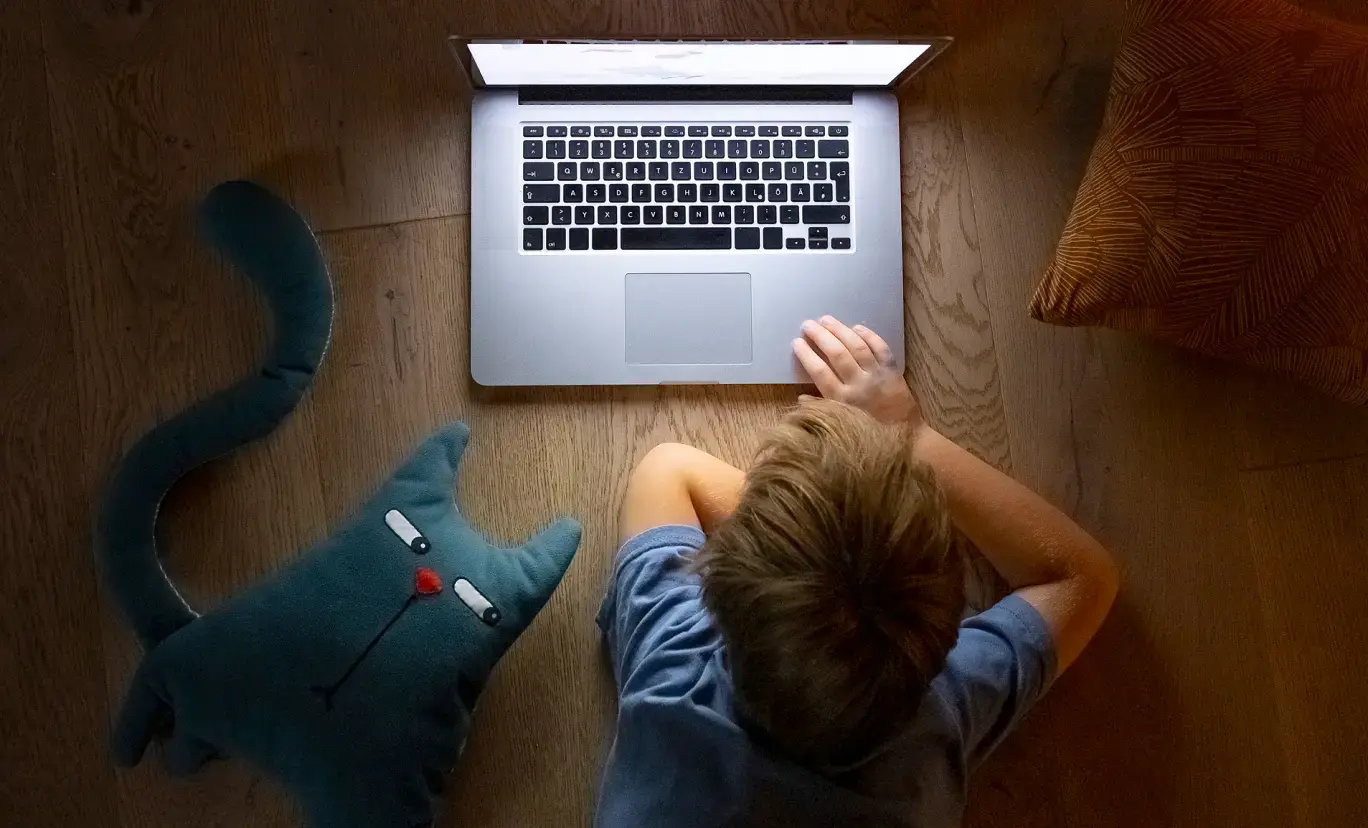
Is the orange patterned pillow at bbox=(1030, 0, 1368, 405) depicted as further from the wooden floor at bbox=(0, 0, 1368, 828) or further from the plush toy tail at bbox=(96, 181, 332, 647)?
the plush toy tail at bbox=(96, 181, 332, 647)

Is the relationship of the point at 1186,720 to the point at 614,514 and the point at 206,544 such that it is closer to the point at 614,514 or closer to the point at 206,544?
the point at 614,514

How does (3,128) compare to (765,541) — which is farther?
(3,128)

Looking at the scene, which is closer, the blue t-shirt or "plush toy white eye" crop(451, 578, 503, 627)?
the blue t-shirt

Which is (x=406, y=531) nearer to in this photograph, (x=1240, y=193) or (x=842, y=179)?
(x=842, y=179)

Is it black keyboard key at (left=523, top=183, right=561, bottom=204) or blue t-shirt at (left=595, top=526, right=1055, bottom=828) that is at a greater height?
black keyboard key at (left=523, top=183, right=561, bottom=204)

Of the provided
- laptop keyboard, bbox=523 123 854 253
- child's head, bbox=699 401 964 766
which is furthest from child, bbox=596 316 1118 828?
laptop keyboard, bbox=523 123 854 253

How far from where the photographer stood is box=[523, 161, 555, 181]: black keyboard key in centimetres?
76

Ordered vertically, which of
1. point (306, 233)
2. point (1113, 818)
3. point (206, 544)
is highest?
point (306, 233)

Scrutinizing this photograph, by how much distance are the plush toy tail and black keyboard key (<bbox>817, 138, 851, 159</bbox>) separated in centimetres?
43

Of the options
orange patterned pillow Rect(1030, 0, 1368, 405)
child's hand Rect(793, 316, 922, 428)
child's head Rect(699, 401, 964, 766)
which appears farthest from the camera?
child's hand Rect(793, 316, 922, 428)

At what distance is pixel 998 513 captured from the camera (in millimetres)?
734

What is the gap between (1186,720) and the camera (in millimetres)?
762

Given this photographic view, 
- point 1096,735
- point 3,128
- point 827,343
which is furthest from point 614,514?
point 3,128

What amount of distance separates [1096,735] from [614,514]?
0.44 m
